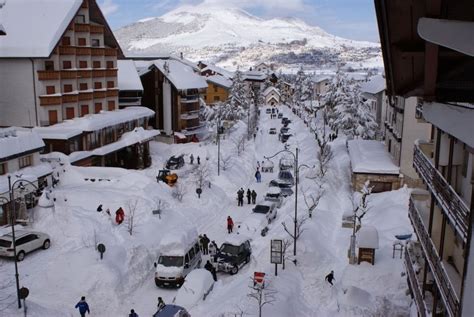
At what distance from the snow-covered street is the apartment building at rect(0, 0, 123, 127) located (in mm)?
6738

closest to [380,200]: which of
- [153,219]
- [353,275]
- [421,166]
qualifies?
[353,275]

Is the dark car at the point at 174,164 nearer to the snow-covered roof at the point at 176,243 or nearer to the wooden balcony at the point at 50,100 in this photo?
the wooden balcony at the point at 50,100

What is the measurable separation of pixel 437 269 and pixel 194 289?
441 inches

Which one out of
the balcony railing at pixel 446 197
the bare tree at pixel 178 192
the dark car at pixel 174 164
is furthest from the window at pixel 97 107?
the balcony railing at pixel 446 197

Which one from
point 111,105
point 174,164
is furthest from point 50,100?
point 174,164

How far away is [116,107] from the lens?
4825cm

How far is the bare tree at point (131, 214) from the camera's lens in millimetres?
27720

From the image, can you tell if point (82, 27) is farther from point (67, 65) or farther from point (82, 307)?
point (82, 307)

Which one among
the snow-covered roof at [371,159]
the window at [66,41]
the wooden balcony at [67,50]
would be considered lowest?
the snow-covered roof at [371,159]

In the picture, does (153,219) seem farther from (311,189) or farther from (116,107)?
(116,107)

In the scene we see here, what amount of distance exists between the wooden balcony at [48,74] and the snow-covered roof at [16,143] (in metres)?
9.06

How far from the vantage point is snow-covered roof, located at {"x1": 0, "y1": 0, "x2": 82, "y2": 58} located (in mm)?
37594

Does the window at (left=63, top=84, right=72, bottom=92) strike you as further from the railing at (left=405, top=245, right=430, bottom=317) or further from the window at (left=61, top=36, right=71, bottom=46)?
the railing at (left=405, top=245, right=430, bottom=317)

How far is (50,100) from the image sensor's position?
1526 inches
